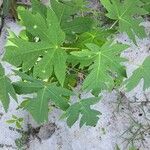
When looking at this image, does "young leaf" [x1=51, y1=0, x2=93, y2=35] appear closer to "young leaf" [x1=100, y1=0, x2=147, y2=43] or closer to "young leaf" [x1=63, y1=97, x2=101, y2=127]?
"young leaf" [x1=100, y1=0, x2=147, y2=43]

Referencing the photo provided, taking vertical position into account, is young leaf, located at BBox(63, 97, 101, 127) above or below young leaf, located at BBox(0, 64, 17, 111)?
below

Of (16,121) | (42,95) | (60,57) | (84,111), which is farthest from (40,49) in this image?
(16,121)

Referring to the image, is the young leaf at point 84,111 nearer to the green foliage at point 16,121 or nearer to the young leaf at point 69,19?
the young leaf at point 69,19

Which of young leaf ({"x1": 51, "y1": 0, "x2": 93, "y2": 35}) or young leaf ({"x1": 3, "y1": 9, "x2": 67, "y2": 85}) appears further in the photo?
young leaf ({"x1": 51, "y1": 0, "x2": 93, "y2": 35})

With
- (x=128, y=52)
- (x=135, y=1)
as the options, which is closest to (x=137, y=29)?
(x=135, y=1)

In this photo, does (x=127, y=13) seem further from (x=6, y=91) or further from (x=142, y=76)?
(x=6, y=91)

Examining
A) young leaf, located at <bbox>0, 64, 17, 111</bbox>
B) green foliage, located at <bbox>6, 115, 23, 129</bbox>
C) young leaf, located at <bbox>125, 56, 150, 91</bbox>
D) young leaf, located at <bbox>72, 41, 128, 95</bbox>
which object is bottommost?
green foliage, located at <bbox>6, 115, 23, 129</bbox>

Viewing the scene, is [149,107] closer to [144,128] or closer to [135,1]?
[144,128]

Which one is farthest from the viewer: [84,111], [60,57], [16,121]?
[16,121]

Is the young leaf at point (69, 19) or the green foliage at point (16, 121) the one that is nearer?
the young leaf at point (69, 19)

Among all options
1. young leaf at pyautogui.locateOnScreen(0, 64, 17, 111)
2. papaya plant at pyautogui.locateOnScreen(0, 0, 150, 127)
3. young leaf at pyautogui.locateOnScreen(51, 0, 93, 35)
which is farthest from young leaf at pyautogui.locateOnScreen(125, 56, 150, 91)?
young leaf at pyautogui.locateOnScreen(0, 64, 17, 111)

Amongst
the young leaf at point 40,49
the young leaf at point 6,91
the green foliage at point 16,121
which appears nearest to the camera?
the young leaf at point 40,49

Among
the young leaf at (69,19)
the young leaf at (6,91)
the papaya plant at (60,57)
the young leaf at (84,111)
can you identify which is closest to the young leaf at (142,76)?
the papaya plant at (60,57)
